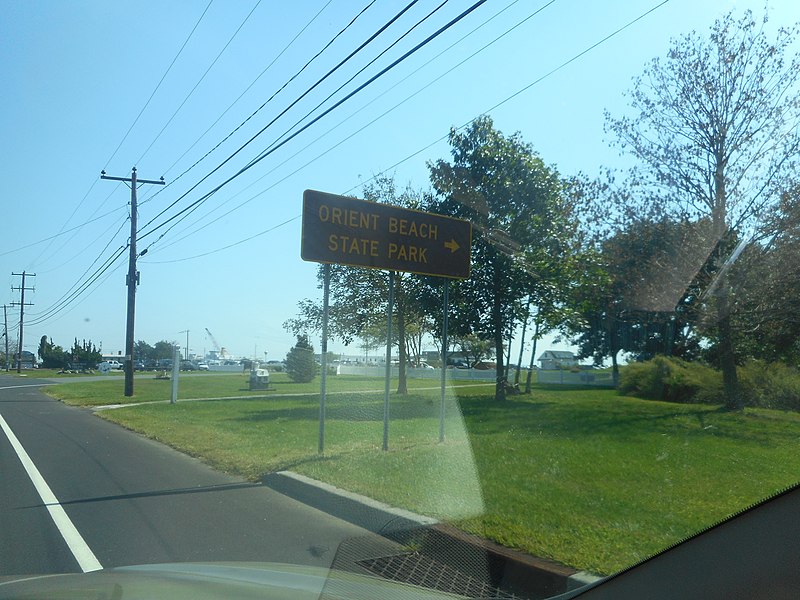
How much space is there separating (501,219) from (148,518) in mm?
15099

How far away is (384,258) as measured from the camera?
40.9 feet

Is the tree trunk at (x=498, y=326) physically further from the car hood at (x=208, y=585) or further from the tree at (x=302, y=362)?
the tree at (x=302, y=362)

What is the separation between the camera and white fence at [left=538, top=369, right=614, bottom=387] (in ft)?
122

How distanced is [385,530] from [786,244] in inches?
517

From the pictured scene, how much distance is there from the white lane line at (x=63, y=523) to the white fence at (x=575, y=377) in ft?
92.6

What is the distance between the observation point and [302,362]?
137ft

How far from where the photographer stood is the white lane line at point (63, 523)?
6.75 meters

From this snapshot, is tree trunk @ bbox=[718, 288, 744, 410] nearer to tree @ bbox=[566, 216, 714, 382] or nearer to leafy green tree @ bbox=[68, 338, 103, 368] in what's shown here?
tree @ bbox=[566, 216, 714, 382]

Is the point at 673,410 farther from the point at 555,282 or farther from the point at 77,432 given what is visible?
the point at 77,432

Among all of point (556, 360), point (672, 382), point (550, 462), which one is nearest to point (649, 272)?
point (672, 382)

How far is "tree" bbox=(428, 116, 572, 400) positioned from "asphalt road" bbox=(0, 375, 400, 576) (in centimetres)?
1074

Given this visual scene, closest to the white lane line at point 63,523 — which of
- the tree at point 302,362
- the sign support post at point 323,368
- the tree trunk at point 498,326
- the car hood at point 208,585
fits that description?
the car hood at point 208,585

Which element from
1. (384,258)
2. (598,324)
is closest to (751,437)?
(384,258)

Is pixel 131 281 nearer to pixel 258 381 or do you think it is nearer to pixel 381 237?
pixel 258 381
